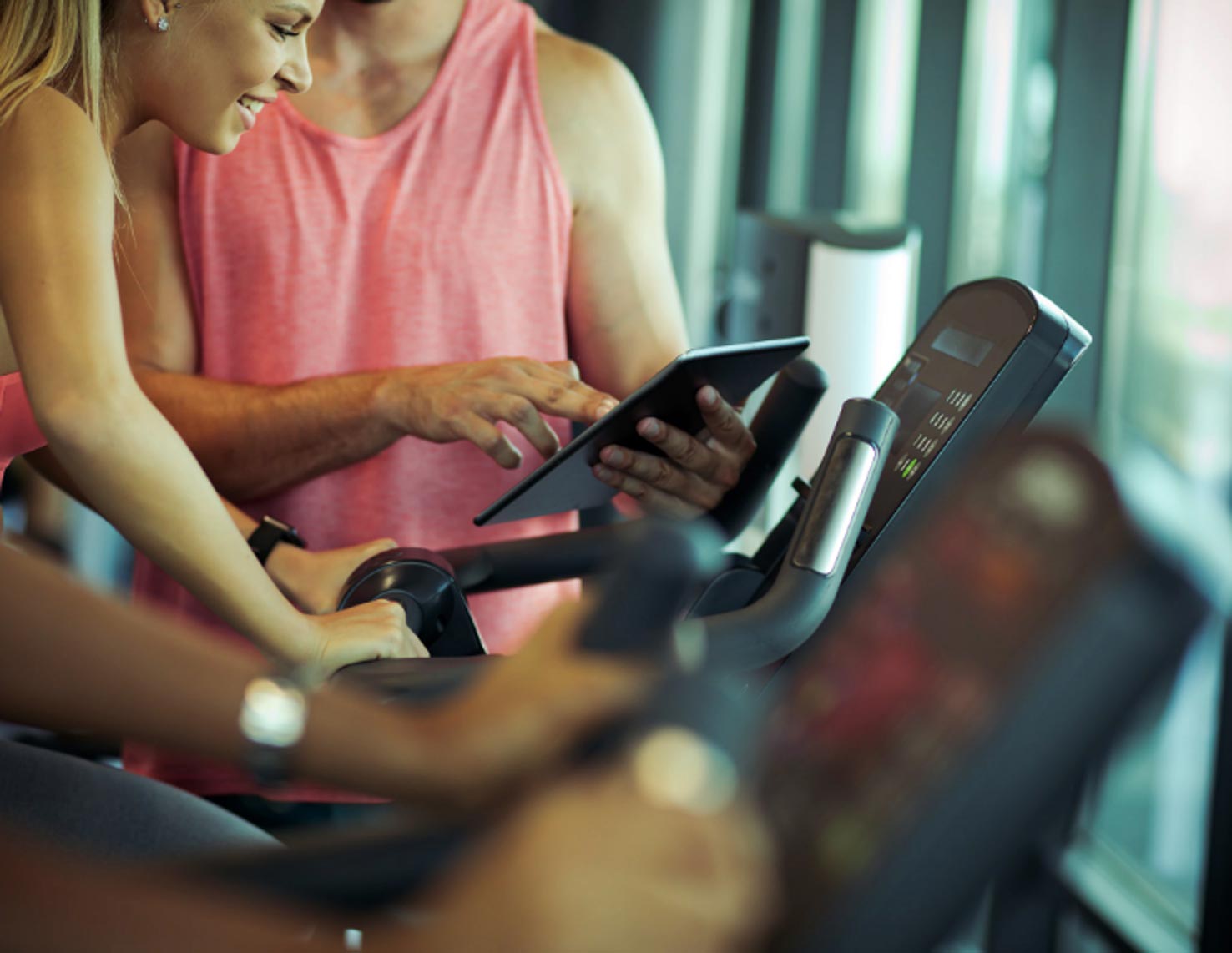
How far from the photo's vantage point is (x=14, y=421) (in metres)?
1.29

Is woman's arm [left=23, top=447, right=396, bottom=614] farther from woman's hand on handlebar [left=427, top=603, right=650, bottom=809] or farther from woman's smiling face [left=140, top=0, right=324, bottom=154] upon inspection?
woman's hand on handlebar [left=427, top=603, right=650, bottom=809]

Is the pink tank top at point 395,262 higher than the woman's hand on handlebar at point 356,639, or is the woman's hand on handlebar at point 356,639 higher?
the pink tank top at point 395,262

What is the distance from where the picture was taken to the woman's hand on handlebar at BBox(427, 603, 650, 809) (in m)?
0.58

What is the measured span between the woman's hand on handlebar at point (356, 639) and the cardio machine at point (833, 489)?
6 centimetres

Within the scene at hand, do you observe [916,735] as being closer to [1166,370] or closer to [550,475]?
[550,475]

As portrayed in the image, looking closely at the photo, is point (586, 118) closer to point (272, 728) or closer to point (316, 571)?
point (316, 571)

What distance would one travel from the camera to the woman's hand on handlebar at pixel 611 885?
1.52 feet

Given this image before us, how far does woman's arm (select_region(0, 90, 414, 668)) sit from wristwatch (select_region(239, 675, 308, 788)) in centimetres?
49

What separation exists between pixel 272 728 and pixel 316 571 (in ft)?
2.79

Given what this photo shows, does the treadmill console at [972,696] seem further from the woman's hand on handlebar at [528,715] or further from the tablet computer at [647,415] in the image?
the tablet computer at [647,415]

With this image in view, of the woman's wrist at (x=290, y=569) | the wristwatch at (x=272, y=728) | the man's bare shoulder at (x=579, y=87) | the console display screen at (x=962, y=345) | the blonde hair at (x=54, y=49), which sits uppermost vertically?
the blonde hair at (x=54, y=49)

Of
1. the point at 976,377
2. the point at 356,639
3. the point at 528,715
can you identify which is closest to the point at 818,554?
the point at 976,377

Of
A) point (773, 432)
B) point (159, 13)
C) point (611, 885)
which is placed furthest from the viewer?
point (773, 432)

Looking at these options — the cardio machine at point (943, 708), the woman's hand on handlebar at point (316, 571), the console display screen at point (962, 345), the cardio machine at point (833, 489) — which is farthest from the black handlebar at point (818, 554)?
the woman's hand on handlebar at point (316, 571)
